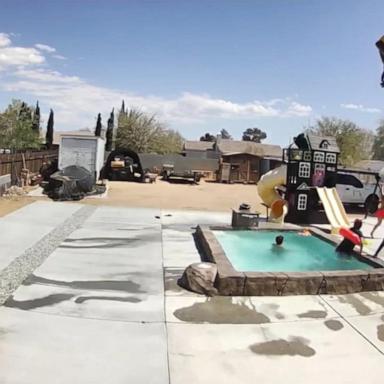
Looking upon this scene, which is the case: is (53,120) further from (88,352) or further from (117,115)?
(88,352)

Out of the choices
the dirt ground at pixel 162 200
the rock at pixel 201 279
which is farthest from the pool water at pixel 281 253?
the dirt ground at pixel 162 200

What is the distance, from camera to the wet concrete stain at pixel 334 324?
4844 mm

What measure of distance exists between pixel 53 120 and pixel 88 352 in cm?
3497

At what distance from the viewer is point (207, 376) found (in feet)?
12.1

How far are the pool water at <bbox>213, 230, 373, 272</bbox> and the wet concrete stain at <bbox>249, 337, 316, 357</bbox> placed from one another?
11.7 feet

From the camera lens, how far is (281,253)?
31.3 ft

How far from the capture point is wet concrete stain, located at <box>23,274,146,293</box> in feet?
19.4

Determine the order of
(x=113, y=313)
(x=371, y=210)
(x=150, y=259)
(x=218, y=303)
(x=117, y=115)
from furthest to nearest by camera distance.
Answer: (x=117, y=115), (x=371, y=210), (x=150, y=259), (x=218, y=303), (x=113, y=313)

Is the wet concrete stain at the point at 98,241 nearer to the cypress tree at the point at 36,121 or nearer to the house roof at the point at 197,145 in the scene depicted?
the cypress tree at the point at 36,121

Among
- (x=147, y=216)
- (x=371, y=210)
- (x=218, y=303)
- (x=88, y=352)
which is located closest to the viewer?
(x=88, y=352)

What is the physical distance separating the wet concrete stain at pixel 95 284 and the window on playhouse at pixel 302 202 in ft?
26.2

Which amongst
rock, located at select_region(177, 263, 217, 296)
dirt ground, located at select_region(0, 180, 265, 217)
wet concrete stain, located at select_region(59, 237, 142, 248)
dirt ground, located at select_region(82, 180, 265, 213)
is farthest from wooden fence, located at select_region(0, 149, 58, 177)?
rock, located at select_region(177, 263, 217, 296)

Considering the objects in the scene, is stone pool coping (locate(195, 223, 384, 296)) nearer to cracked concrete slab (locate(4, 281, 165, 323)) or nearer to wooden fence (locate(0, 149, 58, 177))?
cracked concrete slab (locate(4, 281, 165, 323))

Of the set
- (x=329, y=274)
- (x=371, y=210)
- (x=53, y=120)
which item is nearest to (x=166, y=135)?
(x=53, y=120)
